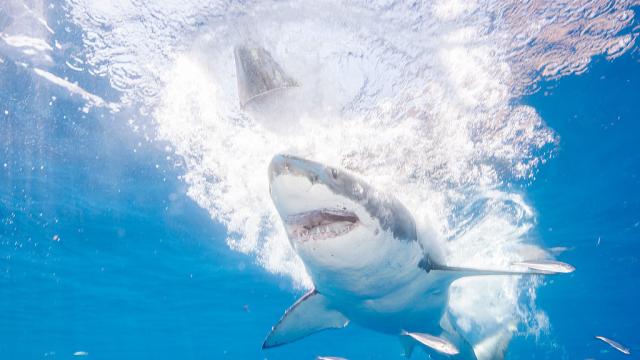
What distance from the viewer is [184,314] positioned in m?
31.9

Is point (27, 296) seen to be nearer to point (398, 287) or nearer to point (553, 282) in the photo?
point (398, 287)

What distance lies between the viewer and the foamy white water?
705 cm

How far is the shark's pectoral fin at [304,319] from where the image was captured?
5.83 metres

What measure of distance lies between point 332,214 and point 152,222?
14.8 m

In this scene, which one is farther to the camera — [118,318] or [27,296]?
[118,318]

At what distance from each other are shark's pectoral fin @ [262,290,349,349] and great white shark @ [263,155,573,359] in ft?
0.06

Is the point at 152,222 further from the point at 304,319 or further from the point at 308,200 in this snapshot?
the point at 308,200

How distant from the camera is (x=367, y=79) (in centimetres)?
844

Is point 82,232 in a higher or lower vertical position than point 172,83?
higher

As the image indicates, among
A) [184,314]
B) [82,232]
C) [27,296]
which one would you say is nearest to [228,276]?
[82,232]

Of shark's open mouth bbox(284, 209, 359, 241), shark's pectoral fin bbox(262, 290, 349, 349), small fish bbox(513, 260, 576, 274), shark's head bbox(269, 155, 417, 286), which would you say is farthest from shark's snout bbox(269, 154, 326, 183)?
small fish bbox(513, 260, 576, 274)

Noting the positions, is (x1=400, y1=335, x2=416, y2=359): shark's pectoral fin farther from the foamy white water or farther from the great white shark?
the foamy white water

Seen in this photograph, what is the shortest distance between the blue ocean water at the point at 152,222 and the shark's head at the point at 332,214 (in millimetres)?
7293

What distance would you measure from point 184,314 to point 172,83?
91.4 feet
